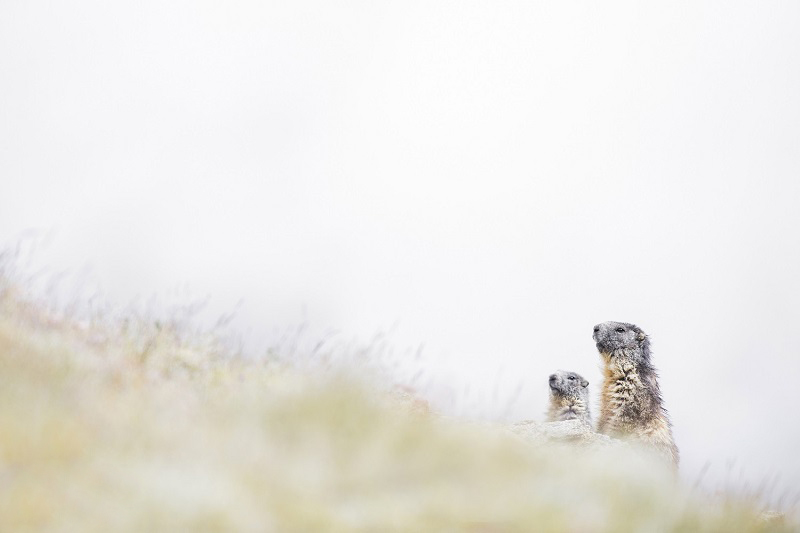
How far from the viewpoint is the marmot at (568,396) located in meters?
12.6

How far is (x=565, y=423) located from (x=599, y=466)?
3709 millimetres

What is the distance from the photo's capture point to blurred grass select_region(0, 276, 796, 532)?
13.9ft

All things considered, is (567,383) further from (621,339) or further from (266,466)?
(266,466)

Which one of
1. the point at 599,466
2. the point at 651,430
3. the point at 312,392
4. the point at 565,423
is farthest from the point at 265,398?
the point at 651,430

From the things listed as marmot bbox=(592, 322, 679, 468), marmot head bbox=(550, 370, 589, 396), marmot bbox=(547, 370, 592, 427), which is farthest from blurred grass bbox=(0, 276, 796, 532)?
marmot head bbox=(550, 370, 589, 396)

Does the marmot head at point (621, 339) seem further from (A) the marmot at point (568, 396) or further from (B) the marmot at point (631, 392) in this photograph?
(A) the marmot at point (568, 396)

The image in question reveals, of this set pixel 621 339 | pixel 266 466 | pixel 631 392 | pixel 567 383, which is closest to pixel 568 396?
pixel 567 383

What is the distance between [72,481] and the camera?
4.21m

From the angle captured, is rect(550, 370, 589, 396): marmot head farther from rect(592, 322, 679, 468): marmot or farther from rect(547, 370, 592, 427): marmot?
rect(592, 322, 679, 468): marmot

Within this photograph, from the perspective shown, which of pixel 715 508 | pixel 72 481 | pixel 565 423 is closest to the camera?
pixel 72 481

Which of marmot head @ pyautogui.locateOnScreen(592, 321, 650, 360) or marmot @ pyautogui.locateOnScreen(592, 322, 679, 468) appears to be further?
marmot head @ pyautogui.locateOnScreen(592, 321, 650, 360)

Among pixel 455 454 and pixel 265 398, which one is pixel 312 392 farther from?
pixel 455 454

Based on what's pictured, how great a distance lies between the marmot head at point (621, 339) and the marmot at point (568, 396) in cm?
158

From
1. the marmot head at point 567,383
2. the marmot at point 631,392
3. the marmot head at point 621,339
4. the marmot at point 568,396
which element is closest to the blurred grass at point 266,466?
the marmot at point 631,392
